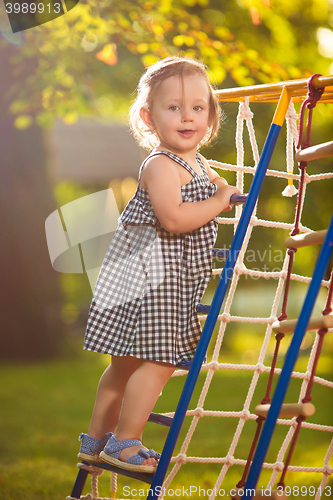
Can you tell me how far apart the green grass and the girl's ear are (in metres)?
1.60

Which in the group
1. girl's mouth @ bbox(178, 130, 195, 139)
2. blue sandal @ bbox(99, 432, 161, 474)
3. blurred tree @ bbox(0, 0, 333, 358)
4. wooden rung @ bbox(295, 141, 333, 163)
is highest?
blurred tree @ bbox(0, 0, 333, 358)

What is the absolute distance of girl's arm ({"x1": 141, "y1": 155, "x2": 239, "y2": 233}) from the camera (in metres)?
1.24

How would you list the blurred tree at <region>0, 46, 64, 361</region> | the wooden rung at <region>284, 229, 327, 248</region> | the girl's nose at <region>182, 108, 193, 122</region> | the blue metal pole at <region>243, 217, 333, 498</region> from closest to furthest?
the blue metal pole at <region>243, 217, 333, 498</region> → the wooden rung at <region>284, 229, 327, 248</region> → the girl's nose at <region>182, 108, 193, 122</region> → the blurred tree at <region>0, 46, 64, 361</region>

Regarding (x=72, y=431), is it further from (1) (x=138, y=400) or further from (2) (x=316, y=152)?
(2) (x=316, y=152)

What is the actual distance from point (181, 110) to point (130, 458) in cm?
84

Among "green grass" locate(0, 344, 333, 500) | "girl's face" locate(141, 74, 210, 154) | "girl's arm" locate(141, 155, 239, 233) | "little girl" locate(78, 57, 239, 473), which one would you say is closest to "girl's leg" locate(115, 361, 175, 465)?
"little girl" locate(78, 57, 239, 473)

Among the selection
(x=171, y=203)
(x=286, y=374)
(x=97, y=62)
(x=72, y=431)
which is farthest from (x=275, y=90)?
(x=97, y=62)

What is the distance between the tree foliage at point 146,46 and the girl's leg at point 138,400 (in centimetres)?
265

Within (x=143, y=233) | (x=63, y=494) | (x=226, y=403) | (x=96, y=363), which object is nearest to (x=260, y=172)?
(x=143, y=233)

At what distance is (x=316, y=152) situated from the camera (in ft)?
3.91

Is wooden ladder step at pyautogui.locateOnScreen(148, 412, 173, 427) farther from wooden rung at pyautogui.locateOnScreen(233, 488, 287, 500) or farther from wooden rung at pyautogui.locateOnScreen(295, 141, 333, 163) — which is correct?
wooden rung at pyautogui.locateOnScreen(295, 141, 333, 163)

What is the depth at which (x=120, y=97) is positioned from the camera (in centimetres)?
456

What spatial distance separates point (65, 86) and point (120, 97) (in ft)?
1.94

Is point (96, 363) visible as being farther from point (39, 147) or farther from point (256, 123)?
point (256, 123)
